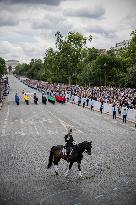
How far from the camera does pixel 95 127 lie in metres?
27.1

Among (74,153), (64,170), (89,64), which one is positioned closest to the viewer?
(74,153)

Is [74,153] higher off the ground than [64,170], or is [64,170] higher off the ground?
[74,153]

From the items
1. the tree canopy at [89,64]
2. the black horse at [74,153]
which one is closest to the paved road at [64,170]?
the black horse at [74,153]

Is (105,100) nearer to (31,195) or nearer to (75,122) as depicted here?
(75,122)

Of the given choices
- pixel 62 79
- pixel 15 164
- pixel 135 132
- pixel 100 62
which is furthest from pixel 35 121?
pixel 62 79

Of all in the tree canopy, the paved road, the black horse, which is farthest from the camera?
the tree canopy

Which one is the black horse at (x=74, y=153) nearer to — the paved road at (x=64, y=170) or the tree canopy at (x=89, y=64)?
the paved road at (x=64, y=170)

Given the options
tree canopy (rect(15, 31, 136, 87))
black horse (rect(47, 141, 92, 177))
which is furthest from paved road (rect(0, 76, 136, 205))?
tree canopy (rect(15, 31, 136, 87))

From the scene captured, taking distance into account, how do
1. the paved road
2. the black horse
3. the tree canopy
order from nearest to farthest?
the paved road < the black horse < the tree canopy

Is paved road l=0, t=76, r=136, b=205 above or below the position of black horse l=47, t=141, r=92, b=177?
below

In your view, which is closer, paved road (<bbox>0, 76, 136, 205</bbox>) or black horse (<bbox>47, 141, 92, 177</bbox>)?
paved road (<bbox>0, 76, 136, 205</bbox>)

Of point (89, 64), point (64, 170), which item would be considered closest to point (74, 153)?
point (64, 170)

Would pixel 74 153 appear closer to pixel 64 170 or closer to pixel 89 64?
pixel 64 170

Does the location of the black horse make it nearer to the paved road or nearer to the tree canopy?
the paved road
